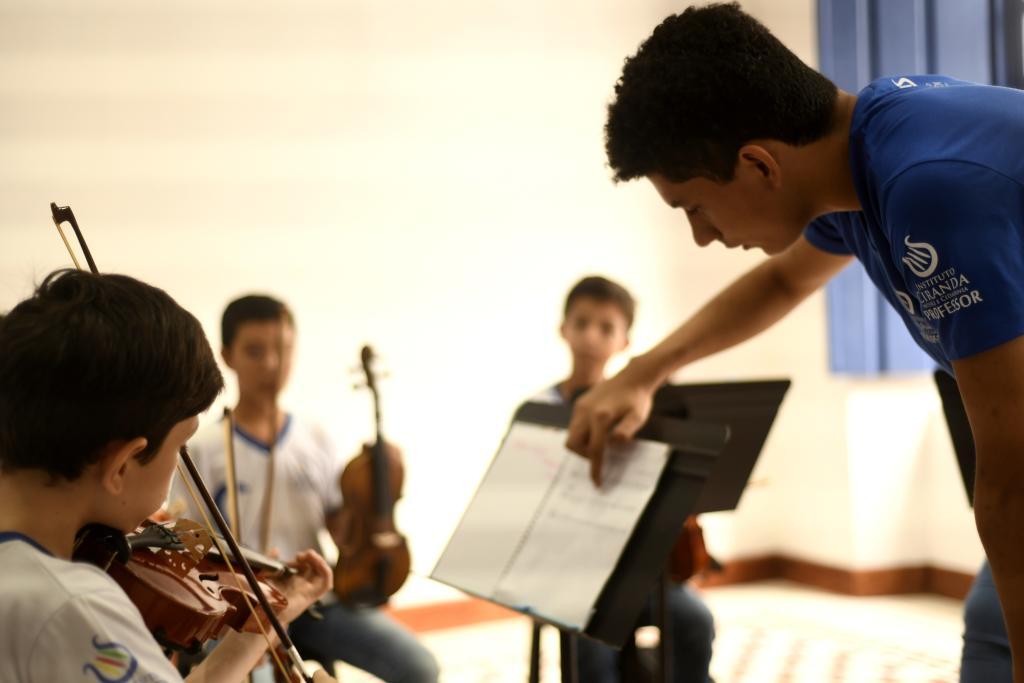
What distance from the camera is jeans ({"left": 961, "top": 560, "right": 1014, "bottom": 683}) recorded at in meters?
1.74

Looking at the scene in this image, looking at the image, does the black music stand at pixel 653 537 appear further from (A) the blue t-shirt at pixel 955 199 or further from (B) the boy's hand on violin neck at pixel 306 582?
(A) the blue t-shirt at pixel 955 199

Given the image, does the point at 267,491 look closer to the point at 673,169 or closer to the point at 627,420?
the point at 627,420

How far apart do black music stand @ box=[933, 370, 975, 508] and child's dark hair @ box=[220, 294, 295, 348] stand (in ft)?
5.46

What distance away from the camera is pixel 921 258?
1.19 metres

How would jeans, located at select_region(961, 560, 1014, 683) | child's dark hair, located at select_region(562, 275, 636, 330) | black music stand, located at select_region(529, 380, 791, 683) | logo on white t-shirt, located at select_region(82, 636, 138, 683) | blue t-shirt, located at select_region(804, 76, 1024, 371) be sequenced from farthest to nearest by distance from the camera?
child's dark hair, located at select_region(562, 275, 636, 330) < black music stand, located at select_region(529, 380, 791, 683) < jeans, located at select_region(961, 560, 1014, 683) < blue t-shirt, located at select_region(804, 76, 1024, 371) < logo on white t-shirt, located at select_region(82, 636, 138, 683)

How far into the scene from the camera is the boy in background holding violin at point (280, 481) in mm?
2490

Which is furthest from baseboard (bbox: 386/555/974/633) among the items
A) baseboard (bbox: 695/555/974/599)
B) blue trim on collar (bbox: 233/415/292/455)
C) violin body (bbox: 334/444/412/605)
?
blue trim on collar (bbox: 233/415/292/455)

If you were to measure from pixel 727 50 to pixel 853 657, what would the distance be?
3.07 metres

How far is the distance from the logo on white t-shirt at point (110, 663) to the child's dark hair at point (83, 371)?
0.61 feet

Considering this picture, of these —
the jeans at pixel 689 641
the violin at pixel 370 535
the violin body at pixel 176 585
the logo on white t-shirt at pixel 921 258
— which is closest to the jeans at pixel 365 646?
the violin at pixel 370 535

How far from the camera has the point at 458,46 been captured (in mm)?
4547

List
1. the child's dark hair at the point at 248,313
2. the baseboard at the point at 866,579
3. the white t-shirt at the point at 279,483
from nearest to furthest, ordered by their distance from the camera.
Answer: the white t-shirt at the point at 279,483 → the child's dark hair at the point at 248,313 → the baseboard at the point at 866,579

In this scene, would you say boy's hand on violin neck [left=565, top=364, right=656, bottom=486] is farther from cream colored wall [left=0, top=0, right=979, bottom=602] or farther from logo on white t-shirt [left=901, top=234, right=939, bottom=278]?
cream colored wall [left=0, top=0, right=979, bottom=602]

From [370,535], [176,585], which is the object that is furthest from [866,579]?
[176,585]
